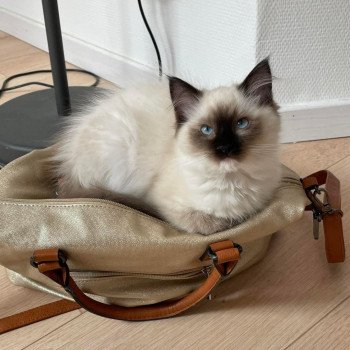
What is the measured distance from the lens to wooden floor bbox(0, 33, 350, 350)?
86cm

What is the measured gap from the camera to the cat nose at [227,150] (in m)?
0.77

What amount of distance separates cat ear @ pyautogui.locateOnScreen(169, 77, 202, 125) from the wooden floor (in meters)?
0.37

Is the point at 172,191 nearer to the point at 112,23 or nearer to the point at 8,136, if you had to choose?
the point at 8,136

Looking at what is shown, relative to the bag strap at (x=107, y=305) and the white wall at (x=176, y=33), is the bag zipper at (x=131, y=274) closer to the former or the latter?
the bag strap at (x=107, y=305)

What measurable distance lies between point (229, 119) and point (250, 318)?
1.28ft

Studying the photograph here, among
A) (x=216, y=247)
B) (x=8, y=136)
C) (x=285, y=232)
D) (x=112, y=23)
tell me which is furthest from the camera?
(x=112, y=23)

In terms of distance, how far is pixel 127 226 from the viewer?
2.73 feet

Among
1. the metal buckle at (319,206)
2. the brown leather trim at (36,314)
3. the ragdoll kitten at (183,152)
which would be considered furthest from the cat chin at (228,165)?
the brown leather trim at (36,314)

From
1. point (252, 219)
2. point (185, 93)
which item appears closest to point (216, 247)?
point (252, 219)

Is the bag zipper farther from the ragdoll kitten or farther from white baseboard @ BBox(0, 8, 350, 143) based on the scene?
white baseboard @ BBox(0, 8, 350, 143)

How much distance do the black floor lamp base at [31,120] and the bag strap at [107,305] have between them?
498mm

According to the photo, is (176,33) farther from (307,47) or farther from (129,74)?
(307,47)

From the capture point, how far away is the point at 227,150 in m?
0.77

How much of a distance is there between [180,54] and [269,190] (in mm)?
735
